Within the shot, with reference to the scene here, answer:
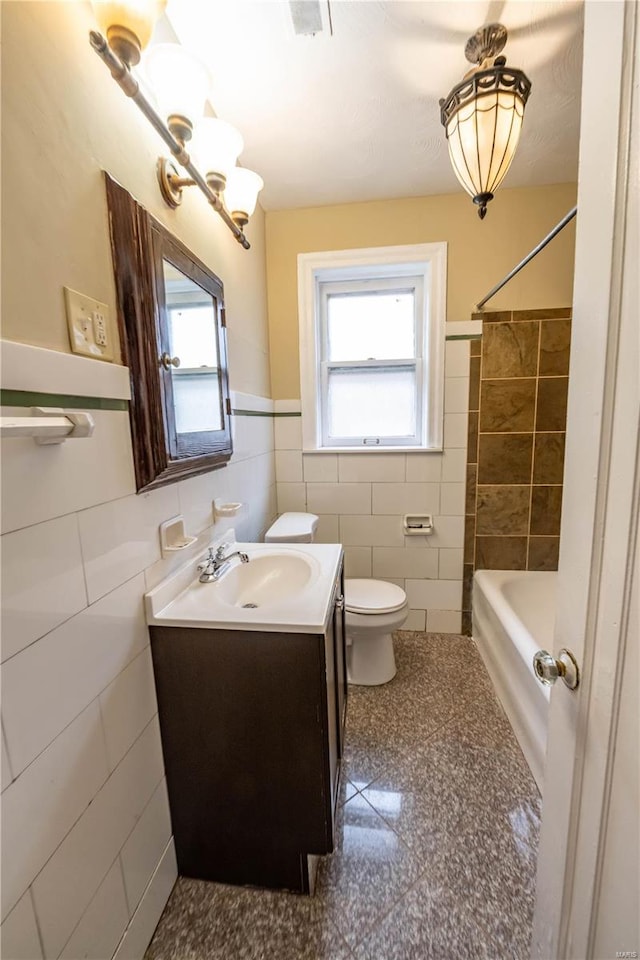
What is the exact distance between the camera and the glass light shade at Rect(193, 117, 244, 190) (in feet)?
3.56

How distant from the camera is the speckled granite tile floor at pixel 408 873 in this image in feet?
3.18

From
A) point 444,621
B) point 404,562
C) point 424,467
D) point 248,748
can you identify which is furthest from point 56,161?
point 444,621

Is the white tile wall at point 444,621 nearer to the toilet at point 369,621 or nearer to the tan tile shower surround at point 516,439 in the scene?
the tan tile shower surround at point 516,439

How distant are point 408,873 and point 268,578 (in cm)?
97

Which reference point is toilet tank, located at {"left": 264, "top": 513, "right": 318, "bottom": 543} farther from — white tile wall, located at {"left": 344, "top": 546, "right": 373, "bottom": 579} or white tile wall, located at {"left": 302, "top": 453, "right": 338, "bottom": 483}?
white tile wall, located at {"left": 344, "top": 546, "right": 373, "bottom": 579}

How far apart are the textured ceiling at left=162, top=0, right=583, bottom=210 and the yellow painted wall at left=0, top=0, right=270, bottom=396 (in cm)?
59

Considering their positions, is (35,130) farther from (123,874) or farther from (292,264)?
(292,264)

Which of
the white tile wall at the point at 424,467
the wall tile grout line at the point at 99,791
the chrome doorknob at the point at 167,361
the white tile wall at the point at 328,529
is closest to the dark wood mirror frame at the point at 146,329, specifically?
the chrome doorknob at the point at 167,361

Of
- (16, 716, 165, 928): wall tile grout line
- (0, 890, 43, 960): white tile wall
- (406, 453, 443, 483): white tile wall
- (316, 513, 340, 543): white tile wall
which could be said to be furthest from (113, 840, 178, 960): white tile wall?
(406, 453, 443, 483): white tile wall

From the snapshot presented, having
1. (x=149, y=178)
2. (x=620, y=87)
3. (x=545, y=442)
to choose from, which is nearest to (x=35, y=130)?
(x=149, y=178)

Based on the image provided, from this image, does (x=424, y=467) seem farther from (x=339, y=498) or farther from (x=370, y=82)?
(x=370, y=82)

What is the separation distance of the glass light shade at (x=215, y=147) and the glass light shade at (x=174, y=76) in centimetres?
19

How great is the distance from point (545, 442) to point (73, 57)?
2297 millimetres

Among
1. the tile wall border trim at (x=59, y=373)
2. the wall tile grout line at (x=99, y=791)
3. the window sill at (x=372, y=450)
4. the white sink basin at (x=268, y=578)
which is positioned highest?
the tile wall border trim at (x=59, y=373)
